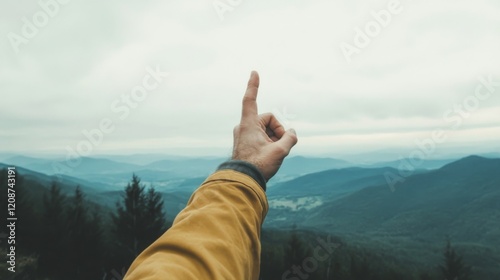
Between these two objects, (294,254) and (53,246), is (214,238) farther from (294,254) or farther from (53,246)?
(294,254)

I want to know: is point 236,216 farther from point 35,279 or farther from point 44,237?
point 44,237

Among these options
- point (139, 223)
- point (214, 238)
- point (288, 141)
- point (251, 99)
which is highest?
point (251, 99)

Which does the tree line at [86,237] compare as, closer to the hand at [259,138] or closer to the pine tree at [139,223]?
the pine tree at [139,223]

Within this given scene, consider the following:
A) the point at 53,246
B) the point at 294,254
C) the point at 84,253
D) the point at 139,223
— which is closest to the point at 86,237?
the point at 84,253

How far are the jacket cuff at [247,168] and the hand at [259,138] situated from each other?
15cm

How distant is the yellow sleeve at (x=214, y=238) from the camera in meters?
1.52

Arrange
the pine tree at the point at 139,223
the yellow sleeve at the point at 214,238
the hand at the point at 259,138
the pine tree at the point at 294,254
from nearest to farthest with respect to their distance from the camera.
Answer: the yellow sleeve at the point at 214,238
the hand at the point at 259,138
the pine tree at the point at 139,223
the pine tree at the point at 294,254

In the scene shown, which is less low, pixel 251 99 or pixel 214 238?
pixel 251 99

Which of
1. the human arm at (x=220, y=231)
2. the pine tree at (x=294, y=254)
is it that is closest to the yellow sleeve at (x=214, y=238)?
the human arm at (x=220, y=231)

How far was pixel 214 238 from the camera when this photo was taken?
1.68 meters

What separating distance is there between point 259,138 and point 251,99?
282 millimetres

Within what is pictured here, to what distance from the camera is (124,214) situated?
40656mm

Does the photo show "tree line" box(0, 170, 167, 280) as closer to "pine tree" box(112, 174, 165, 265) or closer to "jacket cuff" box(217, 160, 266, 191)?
"pine tree" box(112, 174, 165, 265)

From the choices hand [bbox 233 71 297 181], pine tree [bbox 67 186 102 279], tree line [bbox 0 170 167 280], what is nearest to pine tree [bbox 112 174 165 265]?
tree line [bbox 0 170 167 280]
